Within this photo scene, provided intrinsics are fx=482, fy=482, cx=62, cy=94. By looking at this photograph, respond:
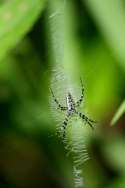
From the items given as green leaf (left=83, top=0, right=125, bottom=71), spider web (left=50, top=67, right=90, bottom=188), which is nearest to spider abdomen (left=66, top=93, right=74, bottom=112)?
spider web (left=50, top=67, right=90, bottom=188)

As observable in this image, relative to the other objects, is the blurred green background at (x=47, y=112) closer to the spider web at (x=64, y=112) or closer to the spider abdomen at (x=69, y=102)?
the spider web at (x=64, y=112)

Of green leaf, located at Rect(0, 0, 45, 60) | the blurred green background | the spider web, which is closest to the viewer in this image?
the spider web

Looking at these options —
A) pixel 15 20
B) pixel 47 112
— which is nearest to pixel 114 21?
pixel 15 20

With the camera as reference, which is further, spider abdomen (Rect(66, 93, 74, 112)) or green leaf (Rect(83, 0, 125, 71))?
green leaf (Rect(83, 0, 125, 71))

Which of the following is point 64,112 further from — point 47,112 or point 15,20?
point 47,112

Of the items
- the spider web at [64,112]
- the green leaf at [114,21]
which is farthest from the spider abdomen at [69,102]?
the green leaf at [114,21]

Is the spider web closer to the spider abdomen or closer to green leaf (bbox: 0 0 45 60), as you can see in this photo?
the spider abdomen
